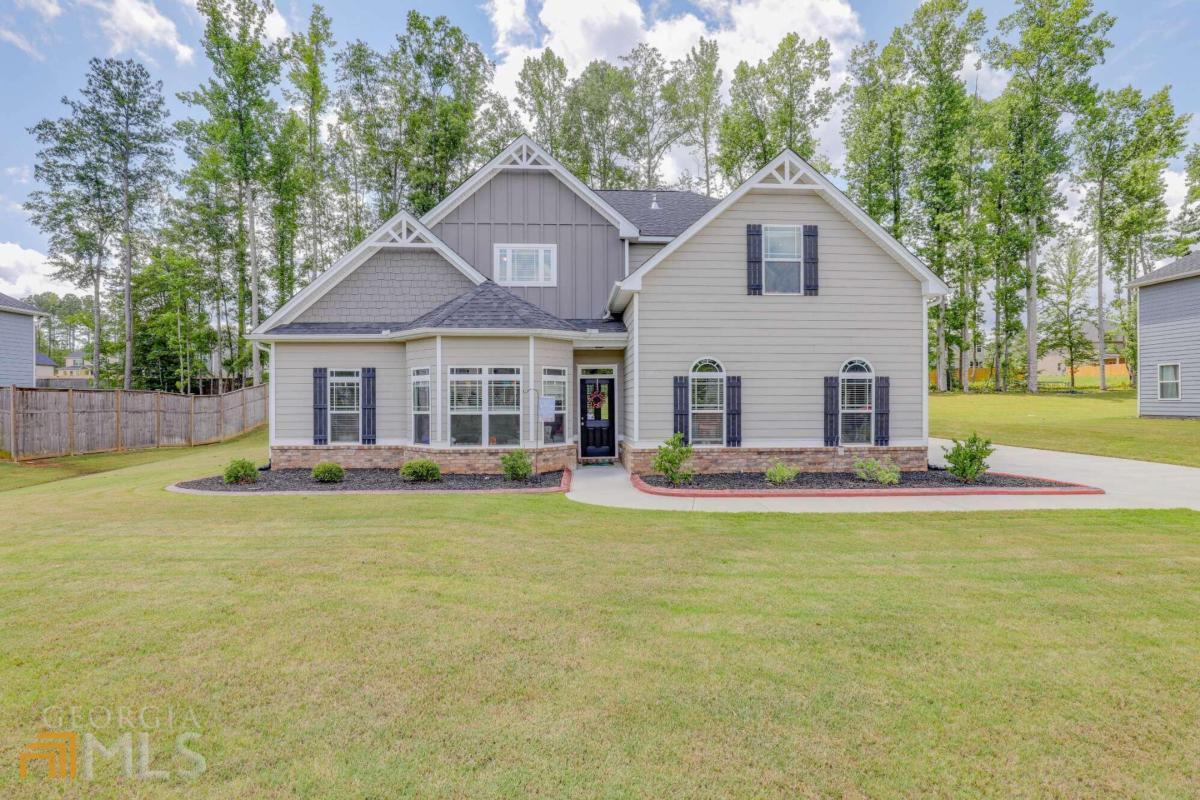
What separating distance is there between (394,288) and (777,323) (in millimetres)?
9143

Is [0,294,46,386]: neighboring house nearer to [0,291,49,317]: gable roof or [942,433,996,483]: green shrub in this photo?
[0,291,49,317]: gable roof

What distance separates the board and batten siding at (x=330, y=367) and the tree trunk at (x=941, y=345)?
2902 cm

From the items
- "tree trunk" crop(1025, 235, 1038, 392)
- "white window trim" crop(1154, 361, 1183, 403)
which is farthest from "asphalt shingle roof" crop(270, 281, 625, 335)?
"tree trunk" crop(1025, 235, 1038, 392)

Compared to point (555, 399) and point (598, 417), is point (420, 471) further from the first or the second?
point (598, 417)

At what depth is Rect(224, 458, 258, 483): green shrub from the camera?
10.2 m

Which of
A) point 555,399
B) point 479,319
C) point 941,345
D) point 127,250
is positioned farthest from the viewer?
point 941,345

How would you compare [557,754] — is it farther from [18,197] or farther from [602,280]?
[18,197]

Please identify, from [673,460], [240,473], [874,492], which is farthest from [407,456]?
[874,492]

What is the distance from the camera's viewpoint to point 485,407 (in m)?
11.4

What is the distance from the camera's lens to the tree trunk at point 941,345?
29172 mm

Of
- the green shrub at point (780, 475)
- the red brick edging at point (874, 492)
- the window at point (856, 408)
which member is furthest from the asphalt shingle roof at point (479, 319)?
the window at point (856, 408)

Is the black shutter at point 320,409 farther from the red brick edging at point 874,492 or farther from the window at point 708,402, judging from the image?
the window at point 708,402


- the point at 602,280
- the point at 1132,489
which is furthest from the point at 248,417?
the point at 1132,489

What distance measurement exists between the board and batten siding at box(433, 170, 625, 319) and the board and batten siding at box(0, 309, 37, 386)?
66.7 feet
